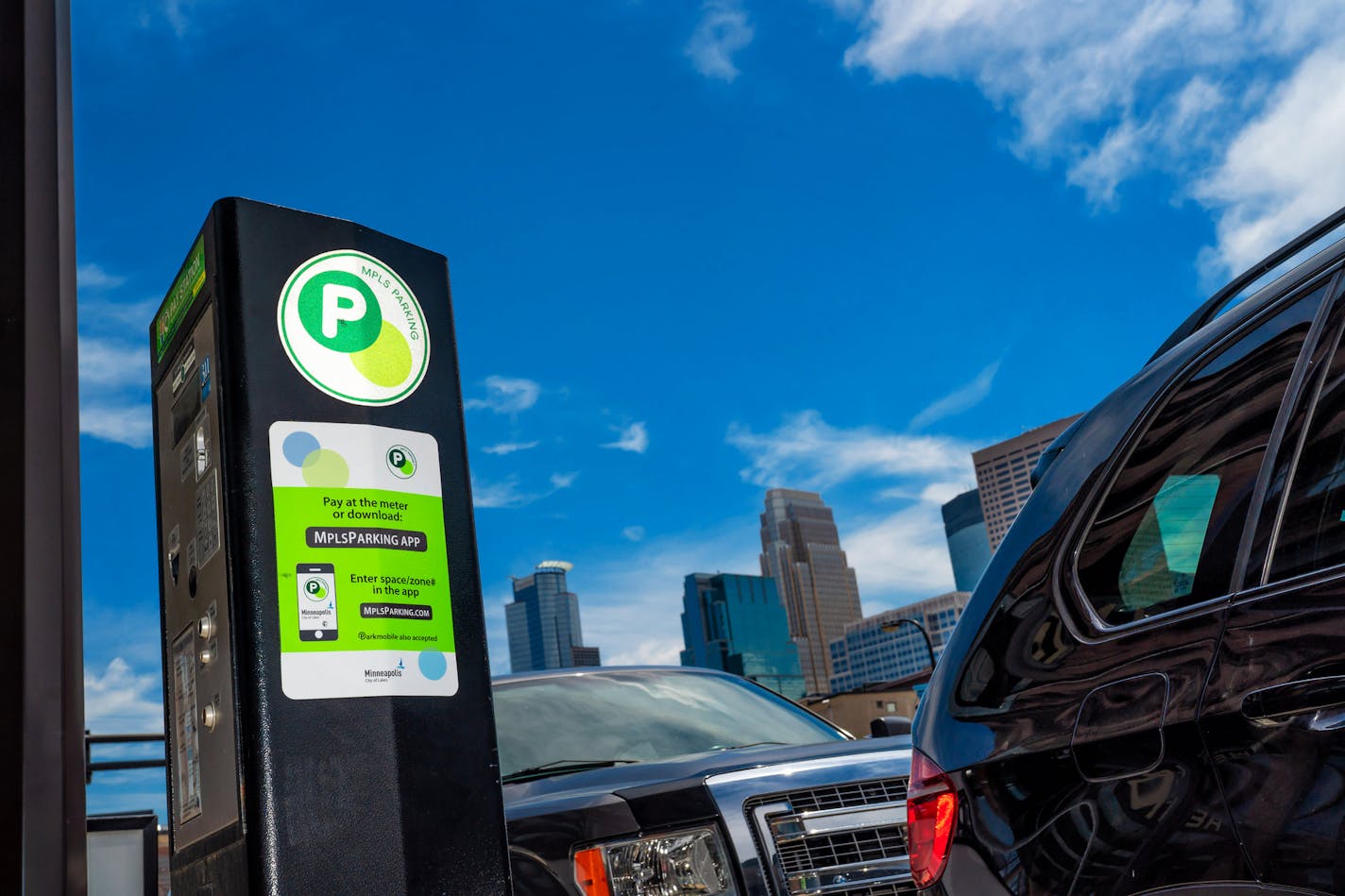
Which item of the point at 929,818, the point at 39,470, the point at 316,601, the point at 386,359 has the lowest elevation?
the point at 929,818

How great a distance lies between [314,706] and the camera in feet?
9.61

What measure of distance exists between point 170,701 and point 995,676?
225 centimetres

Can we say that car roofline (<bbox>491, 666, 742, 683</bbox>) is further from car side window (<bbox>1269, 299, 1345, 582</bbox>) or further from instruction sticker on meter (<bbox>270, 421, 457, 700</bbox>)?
car side window (<bbox>1269, 299, 1345, 582</bbox>)

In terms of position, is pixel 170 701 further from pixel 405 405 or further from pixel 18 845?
pixel 405 405

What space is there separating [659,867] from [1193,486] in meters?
2.39

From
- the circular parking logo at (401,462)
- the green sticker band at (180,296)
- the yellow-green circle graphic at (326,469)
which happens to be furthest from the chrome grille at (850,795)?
the green sticker band at (180,296)

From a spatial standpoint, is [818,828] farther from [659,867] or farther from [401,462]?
[401,462]

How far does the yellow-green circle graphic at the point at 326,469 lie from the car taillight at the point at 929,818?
5.10 ft

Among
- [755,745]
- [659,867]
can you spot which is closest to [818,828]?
[659,867]

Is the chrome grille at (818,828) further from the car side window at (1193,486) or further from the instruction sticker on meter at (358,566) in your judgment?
the car side window at (1193,486)

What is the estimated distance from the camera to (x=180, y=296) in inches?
136

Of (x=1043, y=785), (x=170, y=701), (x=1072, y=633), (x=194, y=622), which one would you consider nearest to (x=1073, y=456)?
(x=1072, y=633)

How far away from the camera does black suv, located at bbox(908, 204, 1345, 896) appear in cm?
175

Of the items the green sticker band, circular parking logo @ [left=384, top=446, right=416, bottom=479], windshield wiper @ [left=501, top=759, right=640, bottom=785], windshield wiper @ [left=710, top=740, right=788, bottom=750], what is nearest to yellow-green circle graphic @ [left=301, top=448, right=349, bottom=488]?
circular parking logo @ [left=384, top=446, right=416, bottom=479]
